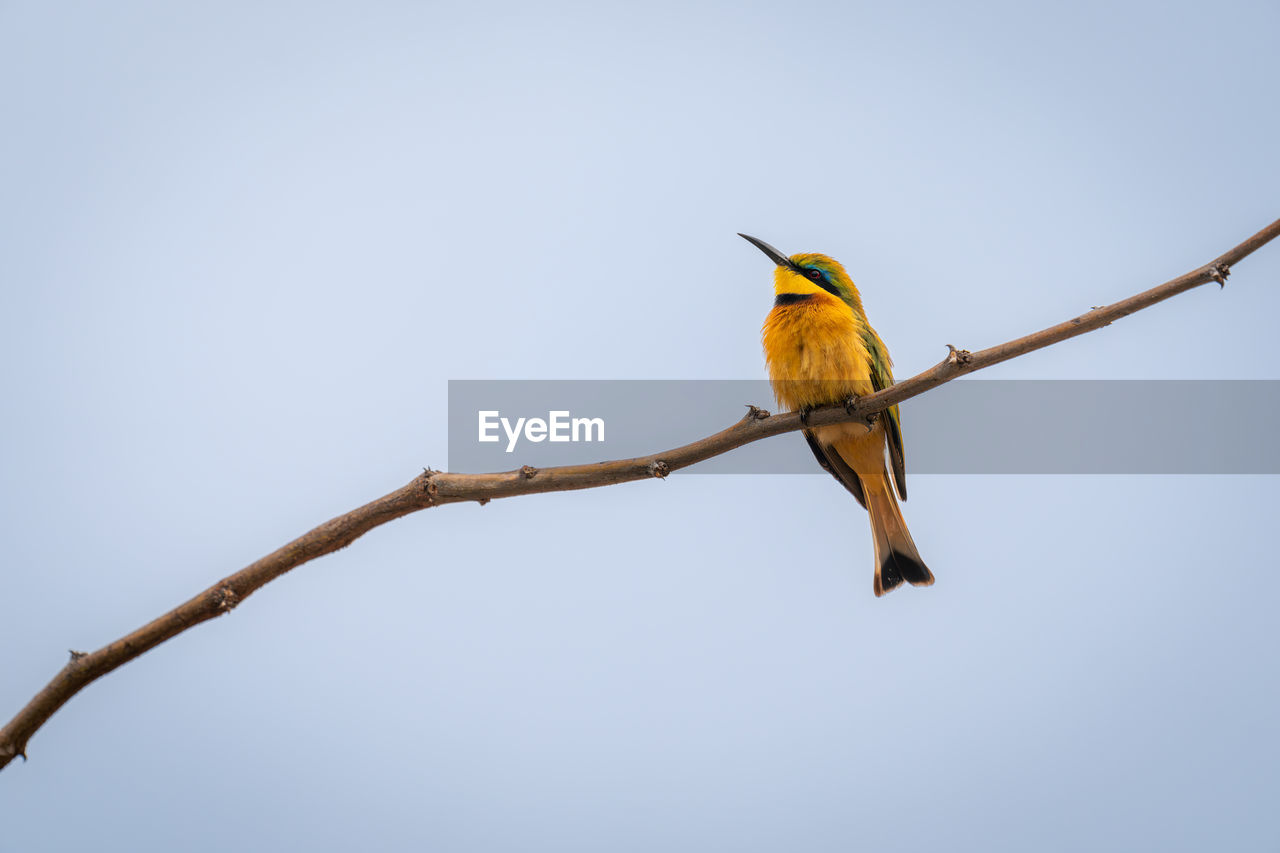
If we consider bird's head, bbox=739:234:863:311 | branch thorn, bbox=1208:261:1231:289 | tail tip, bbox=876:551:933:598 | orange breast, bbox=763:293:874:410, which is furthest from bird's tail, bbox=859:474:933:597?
branch thorn, bbox=1208:261:1231:289

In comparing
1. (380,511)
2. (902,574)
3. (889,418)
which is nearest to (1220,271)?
(889,418)

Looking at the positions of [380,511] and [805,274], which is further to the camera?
[805,274]

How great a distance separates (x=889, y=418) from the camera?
4.58 ft

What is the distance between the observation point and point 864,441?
151cm

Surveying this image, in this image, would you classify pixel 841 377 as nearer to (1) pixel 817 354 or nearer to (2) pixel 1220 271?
(1) pixel 817 354

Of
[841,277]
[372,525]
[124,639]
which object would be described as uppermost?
[841,277]

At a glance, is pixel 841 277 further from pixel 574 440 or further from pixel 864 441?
pixel 574 440

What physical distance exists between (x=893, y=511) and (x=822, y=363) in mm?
329

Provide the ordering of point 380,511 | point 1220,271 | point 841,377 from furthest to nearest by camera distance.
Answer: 1. point 841,377
2. point 380,511
3. point 1220,271

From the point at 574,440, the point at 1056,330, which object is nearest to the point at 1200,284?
the point at 1056,330

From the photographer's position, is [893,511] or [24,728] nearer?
[24,728]

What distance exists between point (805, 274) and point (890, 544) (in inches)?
20.2

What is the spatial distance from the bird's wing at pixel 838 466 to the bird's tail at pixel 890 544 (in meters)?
0.03

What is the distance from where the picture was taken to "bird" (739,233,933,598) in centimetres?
140
